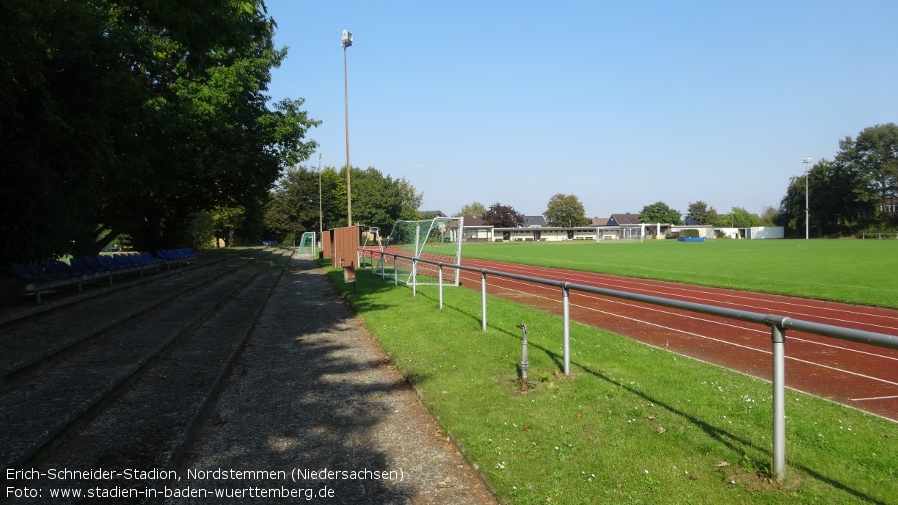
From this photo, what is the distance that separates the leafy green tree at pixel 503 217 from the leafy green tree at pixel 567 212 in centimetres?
802

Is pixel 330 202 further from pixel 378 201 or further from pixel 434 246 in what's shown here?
pixel 434 246

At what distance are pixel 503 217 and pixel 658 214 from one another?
37315mm

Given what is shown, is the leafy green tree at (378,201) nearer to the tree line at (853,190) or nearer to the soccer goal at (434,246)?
the tree line at (853,190)

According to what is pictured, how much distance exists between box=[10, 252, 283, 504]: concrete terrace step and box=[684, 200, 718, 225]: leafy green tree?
15475 cm

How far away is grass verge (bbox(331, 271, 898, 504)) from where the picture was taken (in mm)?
3623

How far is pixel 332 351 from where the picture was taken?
29.0 ft

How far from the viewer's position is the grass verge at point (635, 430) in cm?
362

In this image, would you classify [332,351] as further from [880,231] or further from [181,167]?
[880,231]

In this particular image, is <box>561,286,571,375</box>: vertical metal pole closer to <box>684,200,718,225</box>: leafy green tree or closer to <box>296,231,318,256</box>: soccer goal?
<box>296,231,318,256</box>: soccer goal

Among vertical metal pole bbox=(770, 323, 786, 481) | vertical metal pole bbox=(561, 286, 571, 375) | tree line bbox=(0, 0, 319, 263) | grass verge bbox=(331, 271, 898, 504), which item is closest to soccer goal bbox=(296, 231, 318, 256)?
tree line bbox=(0, 0, 319, 263)

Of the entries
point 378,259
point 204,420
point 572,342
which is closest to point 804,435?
point 572,342

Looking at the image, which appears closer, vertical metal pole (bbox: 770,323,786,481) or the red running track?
vertical metal pole (bbox: 770,323,786,481)

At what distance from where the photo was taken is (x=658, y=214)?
5389 inches

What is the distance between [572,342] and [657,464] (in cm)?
436
